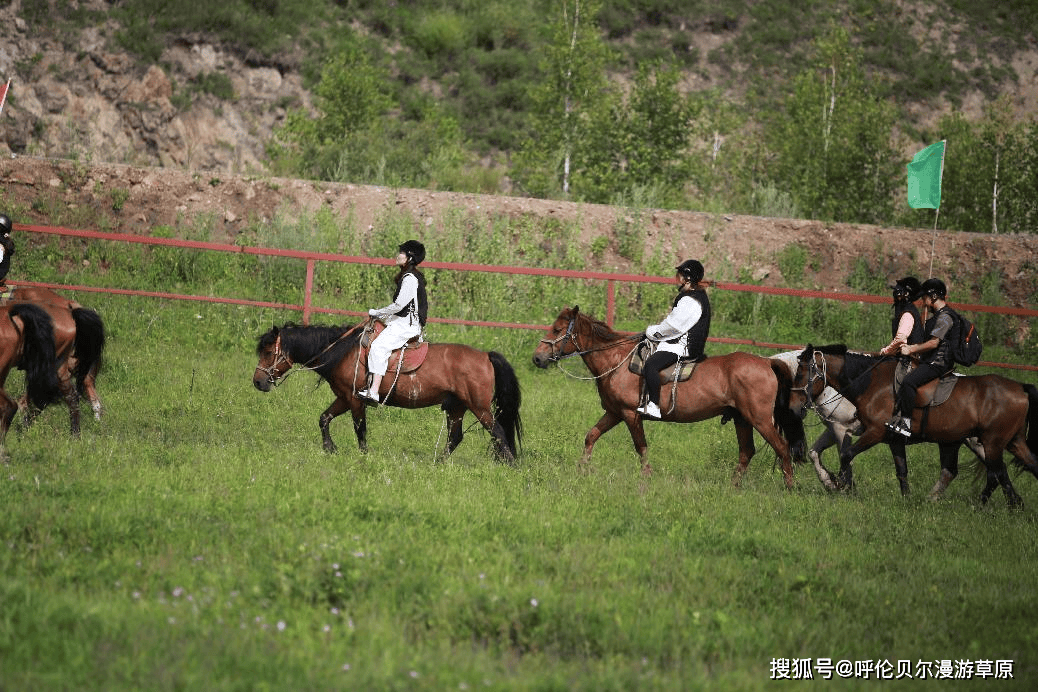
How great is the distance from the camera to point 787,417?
12633 mm

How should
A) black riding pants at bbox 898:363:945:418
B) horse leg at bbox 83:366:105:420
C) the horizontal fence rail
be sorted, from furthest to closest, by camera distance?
the horizontal fence rail
horse leg at bbox 83:366:105:420
black riding pants at bbox 898:363:945:418

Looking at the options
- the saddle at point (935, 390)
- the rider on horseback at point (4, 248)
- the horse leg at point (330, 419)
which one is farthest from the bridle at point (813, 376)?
the rider on horseback at point (4, 248)

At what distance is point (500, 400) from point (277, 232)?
10892mm

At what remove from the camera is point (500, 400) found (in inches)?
475

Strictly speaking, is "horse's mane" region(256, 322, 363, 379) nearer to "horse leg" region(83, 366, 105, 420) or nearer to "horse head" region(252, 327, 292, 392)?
"horse head" region(252, 327, 292, 392)

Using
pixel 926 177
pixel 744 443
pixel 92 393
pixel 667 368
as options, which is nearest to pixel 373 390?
pixel 667 368

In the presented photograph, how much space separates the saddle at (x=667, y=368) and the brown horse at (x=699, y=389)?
0.08 meters

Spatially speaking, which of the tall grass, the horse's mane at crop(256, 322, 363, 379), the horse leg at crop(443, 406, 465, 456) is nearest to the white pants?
the horse's mane at crop(256, 322, 363, 379)

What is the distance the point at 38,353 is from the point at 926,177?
13.9 m

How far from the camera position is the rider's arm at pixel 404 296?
12117 millimetres

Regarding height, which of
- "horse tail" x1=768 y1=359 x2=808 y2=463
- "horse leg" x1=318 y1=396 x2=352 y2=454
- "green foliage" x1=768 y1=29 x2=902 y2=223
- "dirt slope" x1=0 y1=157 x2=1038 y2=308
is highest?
"green foliage" x1=768 y1=29 x2=902 y2=223

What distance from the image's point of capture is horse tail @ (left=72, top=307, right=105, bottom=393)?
13.0 m

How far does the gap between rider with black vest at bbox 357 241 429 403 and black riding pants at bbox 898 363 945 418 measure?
216 inches

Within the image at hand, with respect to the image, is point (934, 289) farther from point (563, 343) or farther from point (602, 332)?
point (563, 343)
